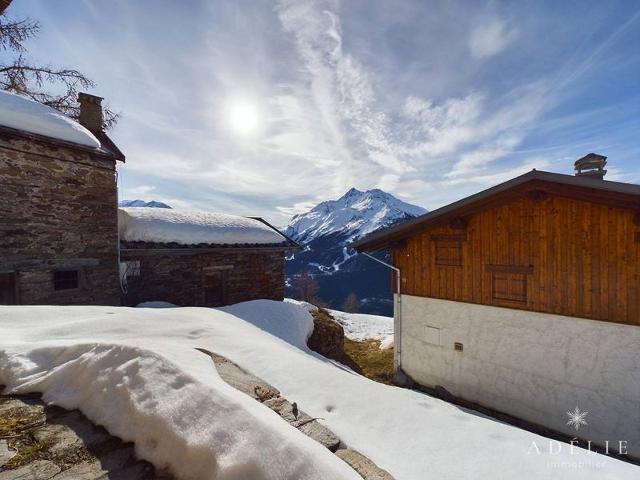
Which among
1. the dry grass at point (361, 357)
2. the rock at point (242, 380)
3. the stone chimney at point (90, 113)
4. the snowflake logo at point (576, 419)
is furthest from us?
the stone chimney at point (90, 113)

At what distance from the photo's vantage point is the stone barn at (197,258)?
1009 cm

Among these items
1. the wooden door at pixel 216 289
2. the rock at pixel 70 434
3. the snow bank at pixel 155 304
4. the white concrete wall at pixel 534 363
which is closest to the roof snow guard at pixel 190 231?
the wooden door at pixel 216 289

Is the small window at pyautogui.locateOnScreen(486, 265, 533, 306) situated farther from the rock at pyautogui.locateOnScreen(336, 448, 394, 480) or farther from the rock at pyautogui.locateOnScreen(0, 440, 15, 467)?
the rock at pyautogui.locateOnScreen(0, 440, 15, 467)

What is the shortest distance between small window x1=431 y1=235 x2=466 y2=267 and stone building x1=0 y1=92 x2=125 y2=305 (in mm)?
9955

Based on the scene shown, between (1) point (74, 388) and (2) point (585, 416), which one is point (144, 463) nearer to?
(1) point (74, 388)

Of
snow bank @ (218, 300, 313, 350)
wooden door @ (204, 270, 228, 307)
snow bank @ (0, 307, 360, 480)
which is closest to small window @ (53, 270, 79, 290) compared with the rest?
wooden door @ (204, 270, 228, 307)

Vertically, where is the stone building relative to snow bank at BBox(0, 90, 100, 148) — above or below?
below

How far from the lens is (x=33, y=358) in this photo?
2773mm

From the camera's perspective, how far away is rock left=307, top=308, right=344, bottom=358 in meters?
10.4

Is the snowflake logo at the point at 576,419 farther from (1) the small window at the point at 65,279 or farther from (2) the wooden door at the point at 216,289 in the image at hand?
(1) the small window at the point at 65,279

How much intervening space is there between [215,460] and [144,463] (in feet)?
1.61

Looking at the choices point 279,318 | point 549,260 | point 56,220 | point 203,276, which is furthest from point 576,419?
point 56,220

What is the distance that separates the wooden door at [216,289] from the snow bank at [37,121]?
5637 millimetres

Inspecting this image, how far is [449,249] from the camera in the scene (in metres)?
9.02
